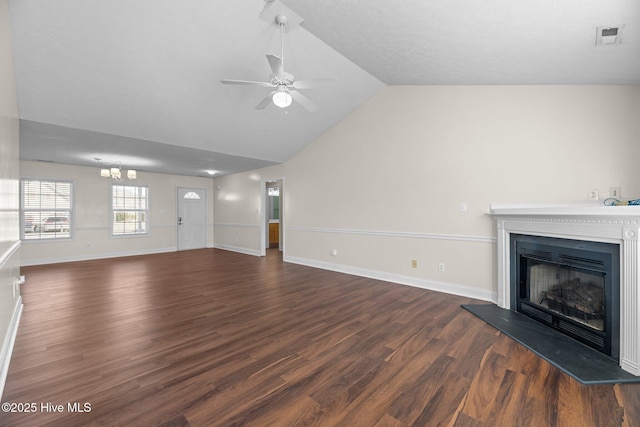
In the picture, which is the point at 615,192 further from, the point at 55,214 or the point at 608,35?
the point at 55,214

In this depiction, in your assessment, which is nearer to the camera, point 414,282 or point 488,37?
point 488,37

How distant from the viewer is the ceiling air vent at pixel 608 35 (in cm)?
202

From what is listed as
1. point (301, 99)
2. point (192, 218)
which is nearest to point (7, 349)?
point (301, 99)

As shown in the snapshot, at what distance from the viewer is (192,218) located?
8.73 metres

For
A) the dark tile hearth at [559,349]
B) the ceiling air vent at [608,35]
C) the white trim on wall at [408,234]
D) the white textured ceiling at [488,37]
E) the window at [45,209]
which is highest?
the white textured ceiling at [488,37]

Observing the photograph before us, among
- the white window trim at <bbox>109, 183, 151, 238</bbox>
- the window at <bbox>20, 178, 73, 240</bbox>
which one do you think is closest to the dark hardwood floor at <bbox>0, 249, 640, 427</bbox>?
the window at <bbox>20, 178, 73, 240</bbox>

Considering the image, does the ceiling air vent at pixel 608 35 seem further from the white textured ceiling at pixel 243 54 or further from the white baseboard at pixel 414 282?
the white baseboard at pixel 414 282

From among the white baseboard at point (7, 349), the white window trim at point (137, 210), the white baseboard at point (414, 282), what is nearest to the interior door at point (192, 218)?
the white window trim at point (137, 210)

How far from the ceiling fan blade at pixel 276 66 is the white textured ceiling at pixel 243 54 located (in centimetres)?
63

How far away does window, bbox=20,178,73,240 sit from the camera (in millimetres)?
6012

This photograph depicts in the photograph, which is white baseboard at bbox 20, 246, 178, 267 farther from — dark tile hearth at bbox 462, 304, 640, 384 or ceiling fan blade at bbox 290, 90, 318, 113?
dark tile hearth at bbox 462, 304, 640, 384

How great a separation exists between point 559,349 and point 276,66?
3474mm

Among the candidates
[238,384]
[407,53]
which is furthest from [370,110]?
[238,384]

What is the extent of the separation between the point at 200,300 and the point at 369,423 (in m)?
2.82
